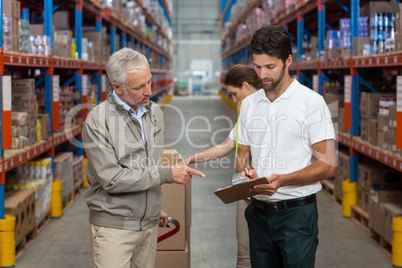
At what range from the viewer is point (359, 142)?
5.89 m

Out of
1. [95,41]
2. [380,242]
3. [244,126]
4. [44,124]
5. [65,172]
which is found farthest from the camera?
[95,41]

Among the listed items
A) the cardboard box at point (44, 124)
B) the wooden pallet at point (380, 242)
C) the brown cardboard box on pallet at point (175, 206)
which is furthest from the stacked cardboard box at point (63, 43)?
the wooden pallet at point (380, 242)

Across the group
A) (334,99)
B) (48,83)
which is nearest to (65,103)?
(48,83)

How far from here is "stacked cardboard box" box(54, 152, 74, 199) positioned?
6.38 meters

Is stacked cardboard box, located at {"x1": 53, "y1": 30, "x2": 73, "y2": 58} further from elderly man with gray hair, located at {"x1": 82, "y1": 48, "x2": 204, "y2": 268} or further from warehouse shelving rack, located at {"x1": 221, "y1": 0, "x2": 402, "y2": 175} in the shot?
elderly man with gray hair, located at {"x1": 82, "y1": 48, "x2": 204, "y2": 268}

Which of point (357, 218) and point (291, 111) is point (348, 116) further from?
point (291, 111)

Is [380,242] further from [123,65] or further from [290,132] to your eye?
[123,65]

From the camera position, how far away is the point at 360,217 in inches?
237

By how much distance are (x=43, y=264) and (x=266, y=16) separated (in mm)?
8496

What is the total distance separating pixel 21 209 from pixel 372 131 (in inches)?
140

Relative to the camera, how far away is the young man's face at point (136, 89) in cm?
247

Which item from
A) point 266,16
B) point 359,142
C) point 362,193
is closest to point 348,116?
point 359,142

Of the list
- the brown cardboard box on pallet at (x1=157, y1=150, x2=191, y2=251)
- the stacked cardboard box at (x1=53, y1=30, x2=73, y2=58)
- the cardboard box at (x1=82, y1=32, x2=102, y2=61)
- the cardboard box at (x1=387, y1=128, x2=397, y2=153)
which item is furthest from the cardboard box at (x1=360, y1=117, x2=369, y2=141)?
the cardboard box at (x1=82, y1=32, x2=102, y2=61)

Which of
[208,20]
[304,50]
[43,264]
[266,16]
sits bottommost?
[43,264]
